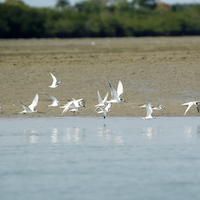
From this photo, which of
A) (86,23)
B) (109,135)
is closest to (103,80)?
(109,135)

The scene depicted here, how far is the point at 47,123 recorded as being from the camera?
53.6 feet

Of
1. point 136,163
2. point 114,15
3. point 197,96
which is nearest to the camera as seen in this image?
point 136,163

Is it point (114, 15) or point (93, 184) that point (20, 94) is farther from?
point (114, 15)

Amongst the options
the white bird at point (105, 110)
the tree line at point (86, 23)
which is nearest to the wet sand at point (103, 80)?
the white bird at point (105, 110)

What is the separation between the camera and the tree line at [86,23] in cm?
4219

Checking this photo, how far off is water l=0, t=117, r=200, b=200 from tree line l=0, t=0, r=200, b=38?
85.3ft

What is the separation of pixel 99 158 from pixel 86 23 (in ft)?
110

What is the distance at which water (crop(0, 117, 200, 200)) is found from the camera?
405 inches

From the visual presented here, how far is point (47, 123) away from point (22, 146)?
2.77 m

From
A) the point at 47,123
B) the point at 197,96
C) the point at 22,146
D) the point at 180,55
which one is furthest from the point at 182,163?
the point at 180,55

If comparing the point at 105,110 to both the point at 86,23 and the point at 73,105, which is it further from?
the point at 86,23

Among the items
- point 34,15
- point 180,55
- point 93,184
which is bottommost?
point 93,184

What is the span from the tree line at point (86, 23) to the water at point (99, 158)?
26.0m

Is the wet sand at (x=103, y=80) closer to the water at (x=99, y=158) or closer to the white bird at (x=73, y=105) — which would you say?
the white bird at (x=73, y=105)
